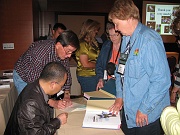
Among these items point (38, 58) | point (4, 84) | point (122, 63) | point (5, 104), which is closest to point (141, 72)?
point (122, 63)

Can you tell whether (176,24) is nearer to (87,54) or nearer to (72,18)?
(87,54)

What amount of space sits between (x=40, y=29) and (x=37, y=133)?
6.34 m

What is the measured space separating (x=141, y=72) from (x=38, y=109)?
0.66 meters

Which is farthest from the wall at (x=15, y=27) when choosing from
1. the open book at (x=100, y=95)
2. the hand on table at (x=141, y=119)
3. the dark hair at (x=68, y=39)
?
the hand on table at (x=141, y=119)

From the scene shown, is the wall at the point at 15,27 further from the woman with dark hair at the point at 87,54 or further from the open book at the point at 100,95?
the open book at the point at 100,95

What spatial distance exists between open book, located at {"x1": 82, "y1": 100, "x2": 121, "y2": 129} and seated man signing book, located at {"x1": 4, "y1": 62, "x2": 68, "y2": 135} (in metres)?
0.17

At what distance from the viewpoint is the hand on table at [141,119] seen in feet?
4.13

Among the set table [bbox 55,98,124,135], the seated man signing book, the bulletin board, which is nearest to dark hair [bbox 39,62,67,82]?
the seated man signing book

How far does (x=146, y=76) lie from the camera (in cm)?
126

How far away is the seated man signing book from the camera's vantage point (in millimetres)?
1217

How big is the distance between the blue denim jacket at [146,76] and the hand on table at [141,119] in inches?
1.0

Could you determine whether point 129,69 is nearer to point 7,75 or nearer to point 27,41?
point 7,75

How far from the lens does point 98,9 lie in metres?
7.10

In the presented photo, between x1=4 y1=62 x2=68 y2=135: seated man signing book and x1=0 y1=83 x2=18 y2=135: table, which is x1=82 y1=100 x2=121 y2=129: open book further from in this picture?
x1=0 y1=83 x2=18 y2=135: table
